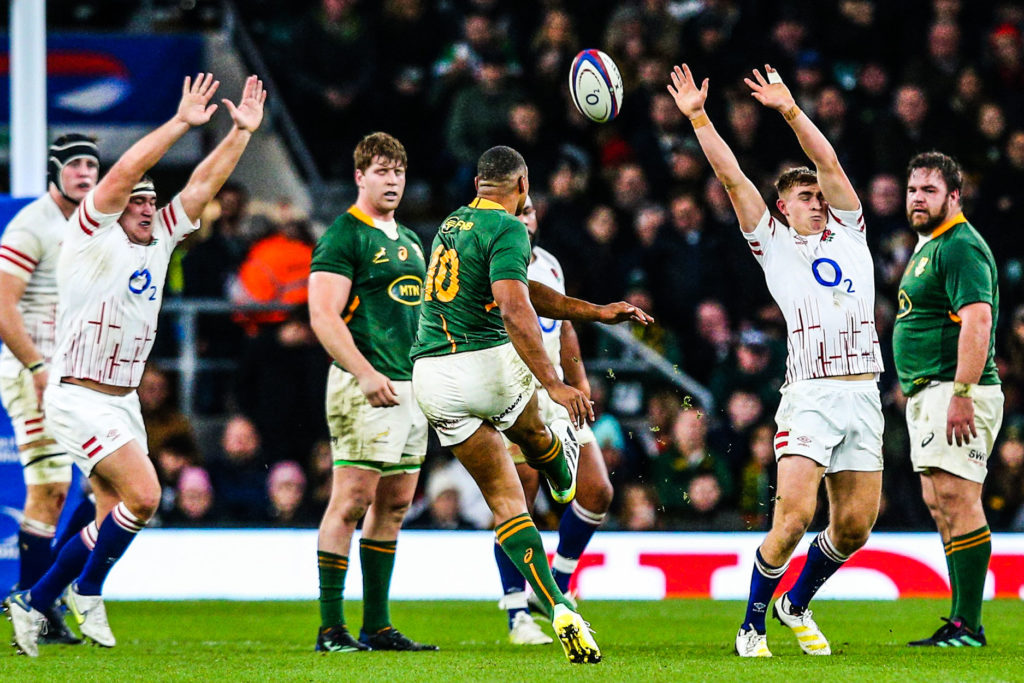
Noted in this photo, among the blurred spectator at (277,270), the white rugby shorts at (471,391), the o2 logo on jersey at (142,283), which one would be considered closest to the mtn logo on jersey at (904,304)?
the white rugby shorts at (471,391)

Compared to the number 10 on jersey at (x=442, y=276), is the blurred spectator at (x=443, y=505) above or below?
below

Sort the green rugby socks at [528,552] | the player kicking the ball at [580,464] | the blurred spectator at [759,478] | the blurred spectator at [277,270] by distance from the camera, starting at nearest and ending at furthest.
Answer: the green rugby socks at [528,552]
the player kicking the ball at [580,464]
the blurred spectator at [759,478]
the blurred spectator at [277,270]

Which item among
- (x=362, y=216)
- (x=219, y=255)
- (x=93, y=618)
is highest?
(x=362, y=216)

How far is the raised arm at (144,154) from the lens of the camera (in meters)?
7.16

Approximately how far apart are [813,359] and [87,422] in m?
3.66

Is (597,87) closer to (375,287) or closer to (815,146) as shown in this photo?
(815,146)

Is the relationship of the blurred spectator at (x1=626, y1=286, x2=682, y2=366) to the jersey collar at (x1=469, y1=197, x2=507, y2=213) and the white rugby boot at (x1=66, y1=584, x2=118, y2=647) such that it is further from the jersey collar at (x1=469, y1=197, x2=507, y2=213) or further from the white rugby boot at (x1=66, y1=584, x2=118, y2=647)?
the white rugby boot at (x1=66, y1=584, x2=118, y2=647)

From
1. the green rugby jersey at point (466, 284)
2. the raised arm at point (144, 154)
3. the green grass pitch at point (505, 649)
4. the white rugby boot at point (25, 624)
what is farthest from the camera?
the white rugby boot at point (25, 624)

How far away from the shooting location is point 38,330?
345 inches

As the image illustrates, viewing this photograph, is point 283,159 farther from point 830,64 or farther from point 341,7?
point 830,64

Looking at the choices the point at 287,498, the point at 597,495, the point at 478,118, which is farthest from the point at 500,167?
the point at 478,118

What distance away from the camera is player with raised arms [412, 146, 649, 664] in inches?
263

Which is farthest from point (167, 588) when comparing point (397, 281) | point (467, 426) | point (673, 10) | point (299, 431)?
point (673, 10)

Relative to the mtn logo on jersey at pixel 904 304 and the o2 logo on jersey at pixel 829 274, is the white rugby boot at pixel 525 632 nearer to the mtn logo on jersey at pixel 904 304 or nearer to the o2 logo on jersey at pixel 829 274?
the o2 logo on jersey at pixel 829 274
